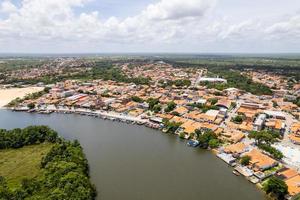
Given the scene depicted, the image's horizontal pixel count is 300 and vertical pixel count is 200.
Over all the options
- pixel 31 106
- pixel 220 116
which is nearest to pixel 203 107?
pixel 220 116

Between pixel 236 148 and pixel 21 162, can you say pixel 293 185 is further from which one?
pixel 21 162

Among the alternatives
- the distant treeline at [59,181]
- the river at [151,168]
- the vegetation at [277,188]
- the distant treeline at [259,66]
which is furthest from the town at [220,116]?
the distant treeline at [259,66]

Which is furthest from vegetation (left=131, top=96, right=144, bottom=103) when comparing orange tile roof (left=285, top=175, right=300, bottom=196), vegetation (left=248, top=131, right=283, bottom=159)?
orange tile roof (left=285, top=175, right=300, bottom=196)

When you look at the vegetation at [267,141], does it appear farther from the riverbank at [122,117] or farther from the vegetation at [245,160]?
the vegetation at [245,160]

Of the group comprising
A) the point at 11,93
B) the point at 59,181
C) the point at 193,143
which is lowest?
the point at 11,93

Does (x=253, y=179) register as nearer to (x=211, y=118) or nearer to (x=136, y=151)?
(x=136, y=151)

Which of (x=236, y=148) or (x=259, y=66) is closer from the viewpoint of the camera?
(x=236, y=148)
